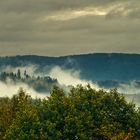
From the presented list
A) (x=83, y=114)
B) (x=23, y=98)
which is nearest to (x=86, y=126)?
(x=83, y=114)

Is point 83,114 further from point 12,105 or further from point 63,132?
point 12,105

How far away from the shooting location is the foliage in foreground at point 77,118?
4473 inches

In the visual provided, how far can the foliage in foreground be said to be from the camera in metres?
114

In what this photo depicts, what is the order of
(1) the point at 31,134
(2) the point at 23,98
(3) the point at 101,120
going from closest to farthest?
(1) the point at 31,134, (3) the point at 101,120, (2) the point at 23,98

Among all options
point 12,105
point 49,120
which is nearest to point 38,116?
point 49,120

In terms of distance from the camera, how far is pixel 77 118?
116m

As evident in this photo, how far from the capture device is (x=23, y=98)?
5359 inches

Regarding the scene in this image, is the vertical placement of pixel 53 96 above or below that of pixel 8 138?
above

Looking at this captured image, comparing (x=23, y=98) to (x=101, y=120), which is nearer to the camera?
(x=101, y=120)

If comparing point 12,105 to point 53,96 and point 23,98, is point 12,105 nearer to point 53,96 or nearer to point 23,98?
Answer: point 23,98

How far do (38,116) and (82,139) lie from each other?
1066cm

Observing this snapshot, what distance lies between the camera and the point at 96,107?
12162 cm

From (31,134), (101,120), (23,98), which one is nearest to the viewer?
(31,134)

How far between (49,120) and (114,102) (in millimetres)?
15211
